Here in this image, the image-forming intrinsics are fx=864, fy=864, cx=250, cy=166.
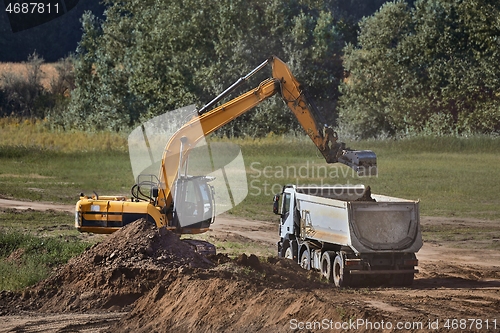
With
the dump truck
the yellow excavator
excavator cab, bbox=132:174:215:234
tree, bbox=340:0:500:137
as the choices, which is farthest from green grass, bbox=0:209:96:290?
tree, bbox=340:0:500:137

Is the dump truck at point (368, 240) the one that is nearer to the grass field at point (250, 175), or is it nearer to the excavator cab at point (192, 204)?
the excavator cab at point (192, 204)

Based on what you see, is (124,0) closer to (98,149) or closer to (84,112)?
(84,112)

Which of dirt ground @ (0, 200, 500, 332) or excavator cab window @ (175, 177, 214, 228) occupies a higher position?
excavator cab window @ (175, 177, 214, 228)

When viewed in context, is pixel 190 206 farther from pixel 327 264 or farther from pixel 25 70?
pixel 25 70

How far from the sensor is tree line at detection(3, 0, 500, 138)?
47438mm

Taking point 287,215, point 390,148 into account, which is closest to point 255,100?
point 287,215

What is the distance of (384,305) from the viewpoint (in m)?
13.6

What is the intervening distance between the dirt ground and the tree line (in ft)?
97.2

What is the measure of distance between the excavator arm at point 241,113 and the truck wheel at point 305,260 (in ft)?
6.67

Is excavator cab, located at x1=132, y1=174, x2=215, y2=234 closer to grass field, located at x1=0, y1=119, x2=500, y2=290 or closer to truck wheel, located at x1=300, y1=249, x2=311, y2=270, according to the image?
truck wheel, located at x1=300, y1=249, x2=311, y2=270

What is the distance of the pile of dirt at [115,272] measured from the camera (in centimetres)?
1493

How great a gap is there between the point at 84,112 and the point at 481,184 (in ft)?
98.5

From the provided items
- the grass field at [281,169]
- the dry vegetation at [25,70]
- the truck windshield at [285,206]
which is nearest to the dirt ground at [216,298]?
the truck windshield at [285,206]


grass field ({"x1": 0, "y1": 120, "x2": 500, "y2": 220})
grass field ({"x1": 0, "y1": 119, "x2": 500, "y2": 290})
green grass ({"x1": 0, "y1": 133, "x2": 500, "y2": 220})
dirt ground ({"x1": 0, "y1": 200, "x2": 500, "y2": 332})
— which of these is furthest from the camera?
grass field ({"x1": 0, "y1": 120, "x2": 500, "y2": 220})
